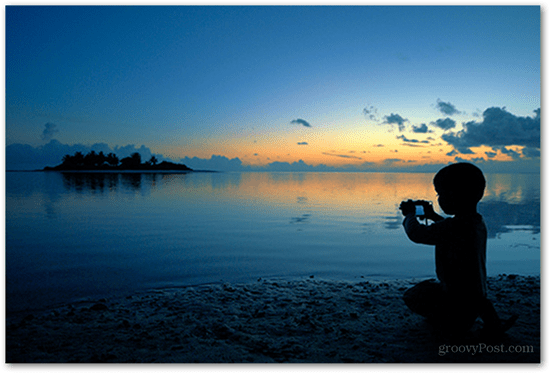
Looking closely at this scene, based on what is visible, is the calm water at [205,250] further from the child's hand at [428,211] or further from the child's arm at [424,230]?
the child's arm at [424,230]

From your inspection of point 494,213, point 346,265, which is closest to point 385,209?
point 494,213

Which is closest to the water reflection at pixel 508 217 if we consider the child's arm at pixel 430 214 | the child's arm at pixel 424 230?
the child's arm at pixel 430 214

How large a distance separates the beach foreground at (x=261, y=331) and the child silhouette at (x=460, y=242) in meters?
0.45

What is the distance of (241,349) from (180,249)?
307 inches

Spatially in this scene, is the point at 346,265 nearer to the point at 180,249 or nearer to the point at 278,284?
the point at 278,284

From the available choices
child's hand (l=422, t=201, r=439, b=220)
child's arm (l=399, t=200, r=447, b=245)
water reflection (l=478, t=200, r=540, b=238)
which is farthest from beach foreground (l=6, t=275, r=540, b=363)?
water reflection (l=478, t=200, r=540, b=238)

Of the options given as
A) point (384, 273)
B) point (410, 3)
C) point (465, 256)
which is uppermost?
point (410, 3)

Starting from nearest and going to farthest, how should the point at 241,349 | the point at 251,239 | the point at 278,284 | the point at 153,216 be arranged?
the point at 241,349 < the point at 278,284 < the point at 251,239 < the point at 153,216

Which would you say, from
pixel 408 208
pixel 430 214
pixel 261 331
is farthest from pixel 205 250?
pixel 430 214

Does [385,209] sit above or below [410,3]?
below

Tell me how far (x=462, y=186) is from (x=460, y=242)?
69 centimetres

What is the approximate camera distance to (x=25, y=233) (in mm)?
14133

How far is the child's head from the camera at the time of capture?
4199 millimetres

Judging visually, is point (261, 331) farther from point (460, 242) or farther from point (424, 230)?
point (460, 242)
